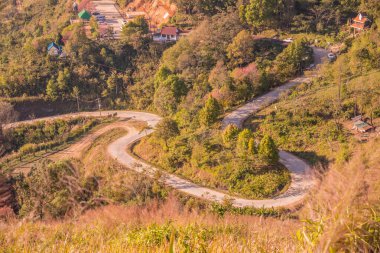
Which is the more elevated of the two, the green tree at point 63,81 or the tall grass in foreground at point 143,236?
the green tree at point 63,81

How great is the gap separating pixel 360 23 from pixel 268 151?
13.3m

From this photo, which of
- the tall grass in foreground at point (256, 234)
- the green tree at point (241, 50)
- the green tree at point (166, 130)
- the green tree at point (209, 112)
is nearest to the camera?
the tall grass in foreground at point (256, 234)

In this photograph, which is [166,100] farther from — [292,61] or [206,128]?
[292,61]

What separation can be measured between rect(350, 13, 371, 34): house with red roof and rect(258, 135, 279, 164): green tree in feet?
41.8

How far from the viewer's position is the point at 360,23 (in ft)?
67.1

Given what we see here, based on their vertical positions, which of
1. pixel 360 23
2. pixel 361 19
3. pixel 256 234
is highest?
pixel 361 19

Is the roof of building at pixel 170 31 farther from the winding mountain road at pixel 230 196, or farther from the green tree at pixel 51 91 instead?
the green tree at pixel 51 91

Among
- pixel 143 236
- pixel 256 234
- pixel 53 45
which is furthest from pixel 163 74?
pixel 256 234

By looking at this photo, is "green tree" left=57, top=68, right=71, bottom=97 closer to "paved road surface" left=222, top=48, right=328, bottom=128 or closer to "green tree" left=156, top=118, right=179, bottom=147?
"green tree" left=156, top=118, right=179, bottom=147

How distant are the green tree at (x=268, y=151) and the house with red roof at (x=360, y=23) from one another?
12756 mm

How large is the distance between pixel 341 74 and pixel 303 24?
8.82m

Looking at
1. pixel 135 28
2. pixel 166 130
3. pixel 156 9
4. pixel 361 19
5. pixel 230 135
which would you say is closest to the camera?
pixel 230 135

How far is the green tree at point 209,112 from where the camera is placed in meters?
14.8

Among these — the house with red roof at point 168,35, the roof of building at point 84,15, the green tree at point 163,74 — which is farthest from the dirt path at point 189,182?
the roof of building at point 84,15
